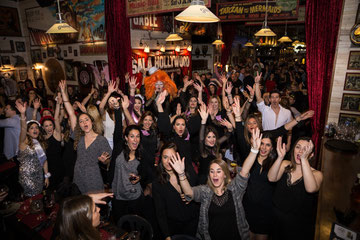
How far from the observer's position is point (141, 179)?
3.23 metres

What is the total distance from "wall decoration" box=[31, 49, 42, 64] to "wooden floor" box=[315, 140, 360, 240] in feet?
38.9

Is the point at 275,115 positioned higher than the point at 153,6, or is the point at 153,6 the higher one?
the point at 153,6

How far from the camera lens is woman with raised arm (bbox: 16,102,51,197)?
10.8 feet

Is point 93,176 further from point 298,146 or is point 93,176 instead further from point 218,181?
point 298,146

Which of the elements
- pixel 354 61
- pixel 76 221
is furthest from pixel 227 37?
pixel 76 221

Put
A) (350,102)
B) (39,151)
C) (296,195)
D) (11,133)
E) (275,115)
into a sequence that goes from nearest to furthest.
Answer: (296,195)
(39,151)
(350,102)
(11,133)
(275,115)

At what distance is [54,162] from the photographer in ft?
12.3

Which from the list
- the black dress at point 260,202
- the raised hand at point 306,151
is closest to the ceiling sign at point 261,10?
the raised hand at point 306,151

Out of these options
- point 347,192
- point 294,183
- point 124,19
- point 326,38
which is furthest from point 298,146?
point 124,19

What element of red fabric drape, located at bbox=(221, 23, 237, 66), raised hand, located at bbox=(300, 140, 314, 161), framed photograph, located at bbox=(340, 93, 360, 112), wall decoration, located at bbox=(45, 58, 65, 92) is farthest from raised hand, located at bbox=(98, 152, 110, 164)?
red fabric drape, located at bbox=(221, 23, 237, 66)

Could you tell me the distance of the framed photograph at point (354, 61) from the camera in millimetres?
4125

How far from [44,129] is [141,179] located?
197cm

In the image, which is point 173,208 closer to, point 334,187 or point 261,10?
→ point 334,187

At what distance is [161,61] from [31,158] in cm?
775
